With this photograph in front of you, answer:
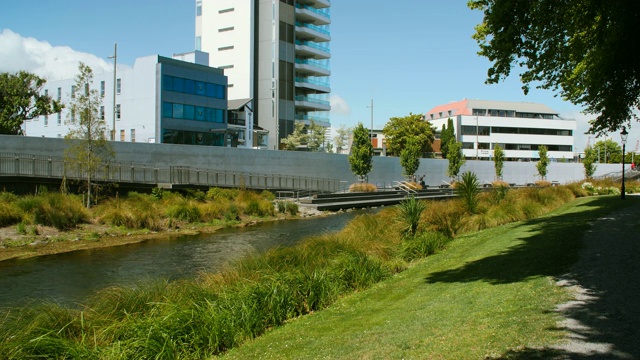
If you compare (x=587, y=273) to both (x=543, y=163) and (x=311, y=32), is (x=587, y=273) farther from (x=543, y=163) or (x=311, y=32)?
(x=543, y=163)

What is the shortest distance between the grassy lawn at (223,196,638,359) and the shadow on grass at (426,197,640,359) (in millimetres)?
59

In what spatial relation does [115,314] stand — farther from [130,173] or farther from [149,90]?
[149,90]

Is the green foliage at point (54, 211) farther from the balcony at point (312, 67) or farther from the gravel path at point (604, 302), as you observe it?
the balcony at point (312, 67)

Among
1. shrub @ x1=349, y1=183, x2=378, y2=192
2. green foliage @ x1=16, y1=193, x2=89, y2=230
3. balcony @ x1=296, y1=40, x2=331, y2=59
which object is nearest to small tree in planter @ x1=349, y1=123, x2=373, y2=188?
shrub @ x1=349, y1=183, x2=378, y2=192

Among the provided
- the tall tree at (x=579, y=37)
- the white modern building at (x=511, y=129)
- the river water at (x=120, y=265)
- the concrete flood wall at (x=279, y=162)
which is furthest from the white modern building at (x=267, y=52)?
the tall tree at (x=579, y=37)

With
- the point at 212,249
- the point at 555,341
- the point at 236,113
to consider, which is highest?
the point at 236,113

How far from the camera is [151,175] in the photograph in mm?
38031

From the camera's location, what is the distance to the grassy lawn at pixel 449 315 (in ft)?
20.7

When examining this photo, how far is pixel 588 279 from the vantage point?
8508mm

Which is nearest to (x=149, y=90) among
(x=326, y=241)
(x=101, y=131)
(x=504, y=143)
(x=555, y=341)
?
(x=101, y=131)

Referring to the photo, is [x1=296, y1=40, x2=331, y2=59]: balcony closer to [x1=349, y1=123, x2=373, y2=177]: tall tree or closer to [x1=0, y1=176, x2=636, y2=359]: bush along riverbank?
[x1=349, y1=123, x2=373, y2=177]: tall tree

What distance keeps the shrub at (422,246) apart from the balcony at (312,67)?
59.3 metres

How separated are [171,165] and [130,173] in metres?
4.07

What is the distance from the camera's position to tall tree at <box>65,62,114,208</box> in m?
28.5
